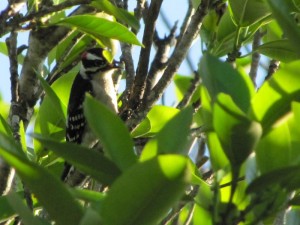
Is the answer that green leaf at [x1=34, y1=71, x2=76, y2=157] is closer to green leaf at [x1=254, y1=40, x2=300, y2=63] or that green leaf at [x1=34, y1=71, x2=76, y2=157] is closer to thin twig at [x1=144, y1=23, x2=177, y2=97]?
thin twig at [x1=144, y1=23, x2=177, y2=97]

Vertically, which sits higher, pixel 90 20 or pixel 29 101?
pixel 90 20

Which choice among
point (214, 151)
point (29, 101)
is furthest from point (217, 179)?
point (29, 101)

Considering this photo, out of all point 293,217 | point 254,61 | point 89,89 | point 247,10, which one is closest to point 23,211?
point 293,217

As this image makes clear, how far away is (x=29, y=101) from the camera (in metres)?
3.76

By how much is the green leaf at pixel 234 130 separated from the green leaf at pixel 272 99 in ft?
0.21

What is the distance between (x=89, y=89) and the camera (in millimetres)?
6781

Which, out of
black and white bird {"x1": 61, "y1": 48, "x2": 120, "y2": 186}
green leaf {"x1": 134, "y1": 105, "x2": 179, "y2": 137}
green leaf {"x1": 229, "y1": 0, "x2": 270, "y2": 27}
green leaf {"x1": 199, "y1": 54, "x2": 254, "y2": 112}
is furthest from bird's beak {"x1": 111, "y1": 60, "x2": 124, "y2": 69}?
green leaf {"x1": 199, "y1": 54, "x2": 254, "y2": 112}

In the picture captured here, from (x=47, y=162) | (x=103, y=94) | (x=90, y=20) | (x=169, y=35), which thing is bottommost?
(x=103, y=94)

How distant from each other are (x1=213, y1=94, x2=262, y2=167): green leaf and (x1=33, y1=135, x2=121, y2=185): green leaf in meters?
0.22

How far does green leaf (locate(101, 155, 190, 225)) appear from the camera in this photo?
1.31 metres

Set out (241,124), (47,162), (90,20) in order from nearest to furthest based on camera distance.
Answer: (241,124)
(90,20)
(47,162)

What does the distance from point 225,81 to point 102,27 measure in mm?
1534

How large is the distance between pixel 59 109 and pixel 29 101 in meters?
0.29

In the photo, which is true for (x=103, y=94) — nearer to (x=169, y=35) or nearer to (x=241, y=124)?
(x=169, y=35)
